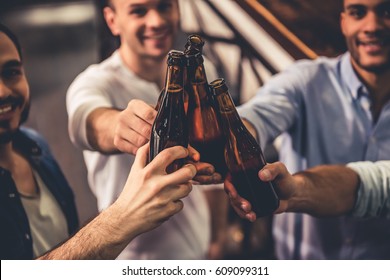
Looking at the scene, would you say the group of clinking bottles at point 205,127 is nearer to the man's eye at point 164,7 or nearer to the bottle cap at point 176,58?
the bottle cap at point 176,58

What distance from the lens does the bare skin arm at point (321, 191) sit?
1394 mm

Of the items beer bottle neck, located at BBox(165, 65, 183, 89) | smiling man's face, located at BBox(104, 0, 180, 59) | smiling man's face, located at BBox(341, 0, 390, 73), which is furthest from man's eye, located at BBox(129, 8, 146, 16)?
smiling man's face, located at BBox(341, 0, 390, 73)

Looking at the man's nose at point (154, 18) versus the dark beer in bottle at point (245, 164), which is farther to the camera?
the man's nose at point (154, 18)

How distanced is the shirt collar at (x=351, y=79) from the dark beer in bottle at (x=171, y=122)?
66 cm

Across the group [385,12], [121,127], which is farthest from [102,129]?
[385,12]

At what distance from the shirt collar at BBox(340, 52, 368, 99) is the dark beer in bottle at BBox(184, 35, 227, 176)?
57cm

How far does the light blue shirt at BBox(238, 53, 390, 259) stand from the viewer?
1.57m

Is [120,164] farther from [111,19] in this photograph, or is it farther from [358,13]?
[358,13]

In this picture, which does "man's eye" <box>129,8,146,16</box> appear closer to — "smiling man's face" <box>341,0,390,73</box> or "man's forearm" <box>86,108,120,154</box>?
"man's forearm" <box>86,108,120,154</box>

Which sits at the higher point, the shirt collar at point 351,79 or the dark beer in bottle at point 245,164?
the shirt collar at point 351,79

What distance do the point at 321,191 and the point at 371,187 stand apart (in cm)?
16

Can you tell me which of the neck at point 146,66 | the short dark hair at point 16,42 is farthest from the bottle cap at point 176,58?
the short dark hair at point 16,42

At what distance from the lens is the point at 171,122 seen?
119 cm
